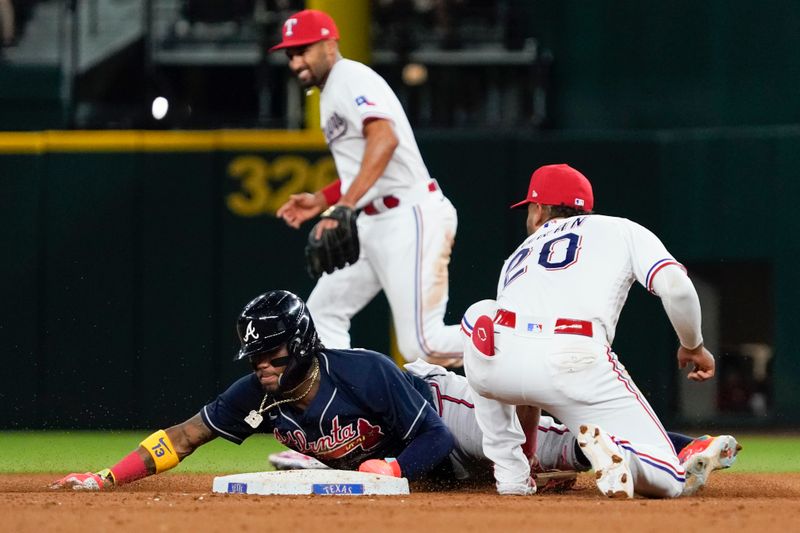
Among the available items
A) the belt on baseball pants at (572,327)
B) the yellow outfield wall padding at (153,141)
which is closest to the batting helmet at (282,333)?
the belt on baseball pants at (572,327)

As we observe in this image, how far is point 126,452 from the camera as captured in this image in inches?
300

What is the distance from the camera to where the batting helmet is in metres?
4.77

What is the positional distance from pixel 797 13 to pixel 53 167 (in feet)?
17.2

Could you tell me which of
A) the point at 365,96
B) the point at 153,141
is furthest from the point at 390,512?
the point at 153,141

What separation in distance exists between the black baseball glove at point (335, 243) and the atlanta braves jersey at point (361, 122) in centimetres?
37

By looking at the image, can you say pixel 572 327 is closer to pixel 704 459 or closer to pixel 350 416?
pixel 704 459

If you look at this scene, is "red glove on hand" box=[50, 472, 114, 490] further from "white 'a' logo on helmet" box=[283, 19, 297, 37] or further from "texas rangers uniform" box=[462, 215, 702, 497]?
"white 'a' logo on helmet" box=[283, 19, 297, 37]

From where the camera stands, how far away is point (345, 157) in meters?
6.40

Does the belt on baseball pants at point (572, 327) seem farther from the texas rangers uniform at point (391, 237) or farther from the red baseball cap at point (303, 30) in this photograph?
the red baseball cap at point (303, 30)

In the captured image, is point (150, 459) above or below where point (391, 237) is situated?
below

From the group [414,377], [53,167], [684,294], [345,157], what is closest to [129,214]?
[53,167]

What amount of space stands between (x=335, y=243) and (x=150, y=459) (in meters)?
1.34

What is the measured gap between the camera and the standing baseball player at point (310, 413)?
4.83 m

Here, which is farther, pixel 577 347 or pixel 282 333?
pixel 282 333
